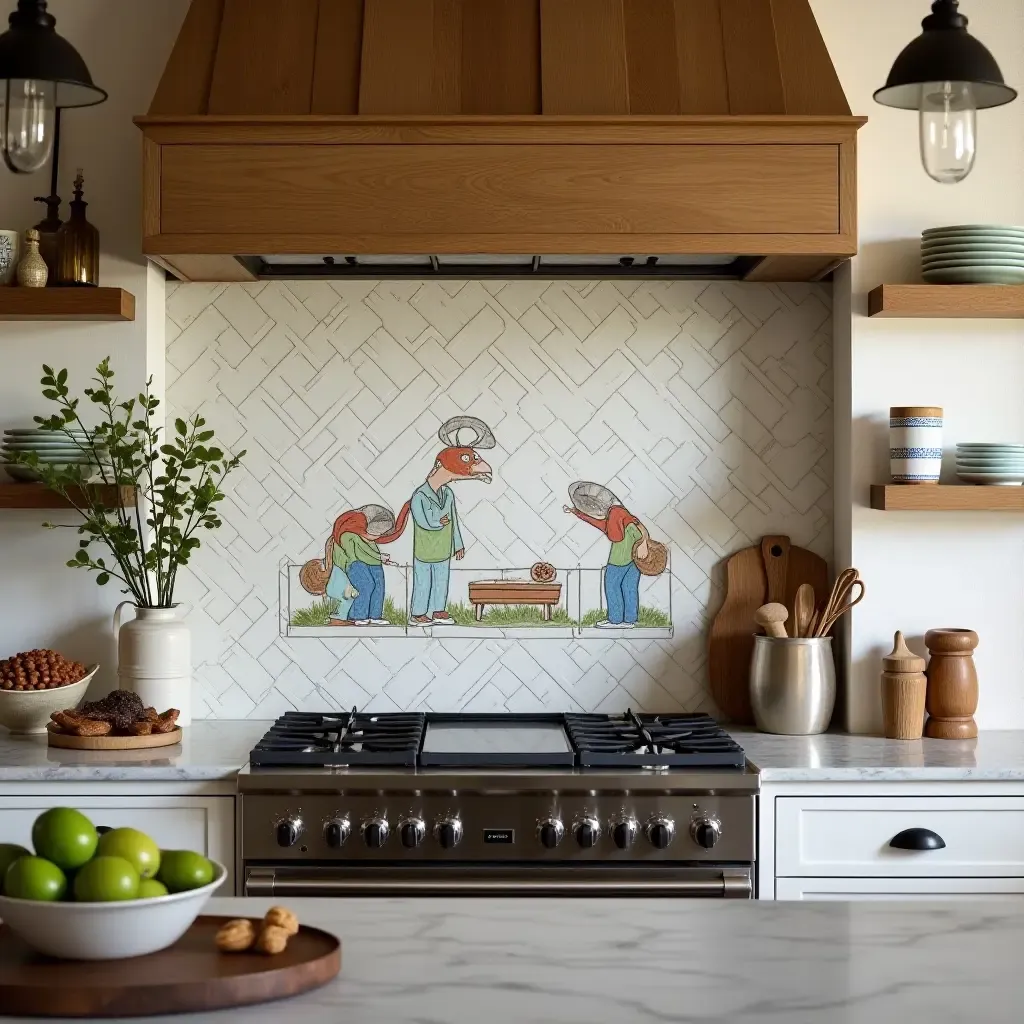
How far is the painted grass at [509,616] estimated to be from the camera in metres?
3.56

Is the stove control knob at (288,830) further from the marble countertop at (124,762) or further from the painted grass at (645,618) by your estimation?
the painted grass at (645,618)

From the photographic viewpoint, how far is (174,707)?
330cm

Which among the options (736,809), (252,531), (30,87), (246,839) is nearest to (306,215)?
(252,531)

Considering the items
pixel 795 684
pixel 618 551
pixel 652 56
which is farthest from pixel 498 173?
pixel 795 684

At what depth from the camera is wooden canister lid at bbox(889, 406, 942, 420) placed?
320cm

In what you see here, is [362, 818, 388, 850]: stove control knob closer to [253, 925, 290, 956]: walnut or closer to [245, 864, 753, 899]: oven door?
[245, 864, 753, 899]: oven door

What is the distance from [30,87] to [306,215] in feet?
3.76

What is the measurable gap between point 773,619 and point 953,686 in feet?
1.51

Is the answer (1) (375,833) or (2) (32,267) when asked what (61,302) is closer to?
(2) (32,267)

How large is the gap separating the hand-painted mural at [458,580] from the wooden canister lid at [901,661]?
2.00 ft

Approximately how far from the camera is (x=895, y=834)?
2.91 metres

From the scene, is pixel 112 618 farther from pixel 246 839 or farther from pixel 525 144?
pixel 525 144

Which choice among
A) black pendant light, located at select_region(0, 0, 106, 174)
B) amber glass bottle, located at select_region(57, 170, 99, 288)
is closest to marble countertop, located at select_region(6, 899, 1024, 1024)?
black pendant light, located at select_region(0, 0, 106, 174)

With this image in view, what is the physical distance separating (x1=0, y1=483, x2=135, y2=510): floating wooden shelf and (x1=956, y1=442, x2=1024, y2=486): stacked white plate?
6.80 feet
